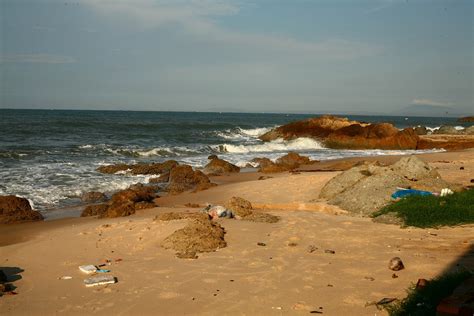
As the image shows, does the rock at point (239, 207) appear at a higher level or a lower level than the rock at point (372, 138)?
lower

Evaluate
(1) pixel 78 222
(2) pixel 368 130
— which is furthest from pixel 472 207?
(2) pixel 368 130

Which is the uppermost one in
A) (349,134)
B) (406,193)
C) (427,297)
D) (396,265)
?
(349,134)

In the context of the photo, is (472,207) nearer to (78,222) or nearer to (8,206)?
(78,222)

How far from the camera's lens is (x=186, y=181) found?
1562 cm

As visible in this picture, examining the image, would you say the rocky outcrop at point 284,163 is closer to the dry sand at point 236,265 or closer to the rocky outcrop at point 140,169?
the rocky outcrop at point 140,169

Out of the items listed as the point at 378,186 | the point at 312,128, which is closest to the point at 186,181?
the point at 378,186

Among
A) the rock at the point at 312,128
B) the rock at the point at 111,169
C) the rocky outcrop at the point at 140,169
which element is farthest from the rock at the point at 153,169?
the rock at the point at 312,128

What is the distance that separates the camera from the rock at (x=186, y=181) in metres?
14.5

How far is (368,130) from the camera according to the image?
3391 cm

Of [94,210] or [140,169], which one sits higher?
[140,169]

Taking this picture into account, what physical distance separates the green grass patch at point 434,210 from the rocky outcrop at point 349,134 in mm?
23453

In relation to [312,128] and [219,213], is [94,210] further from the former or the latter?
[312,128]

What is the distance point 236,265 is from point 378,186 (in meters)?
5.21

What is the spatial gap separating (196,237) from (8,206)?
5825 mm
